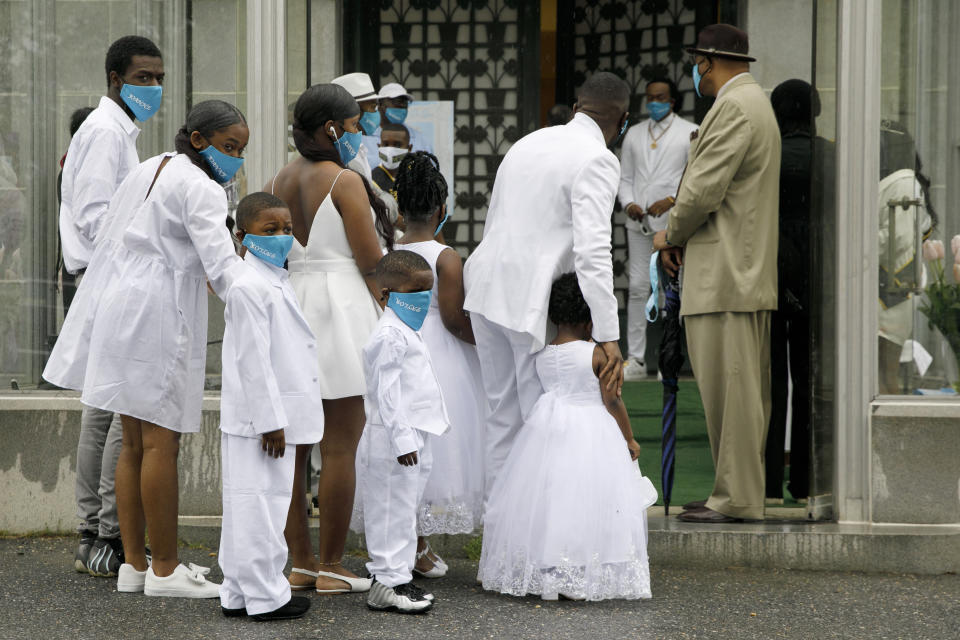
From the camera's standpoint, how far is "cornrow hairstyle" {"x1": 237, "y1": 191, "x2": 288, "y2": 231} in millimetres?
4723

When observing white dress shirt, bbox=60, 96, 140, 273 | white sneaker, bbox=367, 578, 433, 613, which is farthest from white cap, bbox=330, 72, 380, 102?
white sneaker, bbox=367, 578, 433, 613

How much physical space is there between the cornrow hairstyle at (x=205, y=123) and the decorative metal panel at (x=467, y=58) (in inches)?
218

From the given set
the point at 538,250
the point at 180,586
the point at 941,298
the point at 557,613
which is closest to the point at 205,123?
the point at 538,250

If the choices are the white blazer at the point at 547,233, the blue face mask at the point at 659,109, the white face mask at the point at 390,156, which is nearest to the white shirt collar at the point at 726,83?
the white blazer at the point at 547,233

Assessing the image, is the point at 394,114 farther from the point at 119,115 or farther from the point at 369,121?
the point at 119,115

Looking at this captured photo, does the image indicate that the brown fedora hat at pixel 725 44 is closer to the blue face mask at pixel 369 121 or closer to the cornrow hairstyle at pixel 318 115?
the blue face mask at pixel 369 121

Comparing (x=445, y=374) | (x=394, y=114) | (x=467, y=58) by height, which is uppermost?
(x=467, y=58)

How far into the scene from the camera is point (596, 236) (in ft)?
16.5

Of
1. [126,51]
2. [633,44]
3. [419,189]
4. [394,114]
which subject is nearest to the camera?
[419,189]

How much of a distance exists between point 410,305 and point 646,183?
5664mm

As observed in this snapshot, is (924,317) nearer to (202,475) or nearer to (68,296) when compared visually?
(202,475)

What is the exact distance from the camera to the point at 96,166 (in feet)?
18.0

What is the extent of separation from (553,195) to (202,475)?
228 centimetres

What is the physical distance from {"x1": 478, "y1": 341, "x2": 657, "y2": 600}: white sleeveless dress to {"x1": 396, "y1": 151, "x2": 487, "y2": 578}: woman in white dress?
0.79ft
